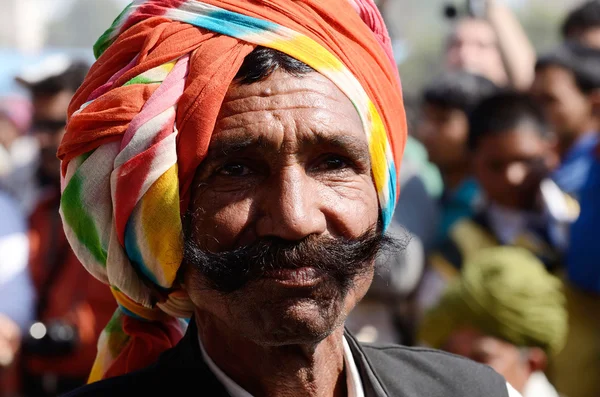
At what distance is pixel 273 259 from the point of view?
229 cm

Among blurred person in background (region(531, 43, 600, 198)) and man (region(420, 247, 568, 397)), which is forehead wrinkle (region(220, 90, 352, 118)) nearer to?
man (region(420, 247, 568, 397))

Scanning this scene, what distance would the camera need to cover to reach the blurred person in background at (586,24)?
6.81 m

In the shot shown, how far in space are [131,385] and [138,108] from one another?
0.71 metres

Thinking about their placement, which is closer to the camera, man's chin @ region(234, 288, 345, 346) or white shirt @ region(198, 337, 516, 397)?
man's chin @ region(234, 288, 345, 346)

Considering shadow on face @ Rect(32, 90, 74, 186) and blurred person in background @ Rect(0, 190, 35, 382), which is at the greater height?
shadow on face @ Rect(32, 90, 74, 186)

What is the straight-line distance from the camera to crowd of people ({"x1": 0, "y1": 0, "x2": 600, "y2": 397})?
14.6 ft

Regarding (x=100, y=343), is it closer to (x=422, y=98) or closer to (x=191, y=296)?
(x=191, y=296)

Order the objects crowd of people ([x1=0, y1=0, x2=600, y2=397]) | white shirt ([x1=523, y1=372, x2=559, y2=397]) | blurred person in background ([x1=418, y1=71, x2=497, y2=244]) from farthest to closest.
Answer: blurred person in background ([x1=418, y1=71, x2=497, y2=244]) → crowd of people ([x1=0, y1=0, x2=600, y2=397]) → white shirt ([x1=523, y1=372, x2=559, y2=397])

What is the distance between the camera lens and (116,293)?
106 inches

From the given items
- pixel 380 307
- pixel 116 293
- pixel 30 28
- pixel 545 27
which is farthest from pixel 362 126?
pixel 545 27

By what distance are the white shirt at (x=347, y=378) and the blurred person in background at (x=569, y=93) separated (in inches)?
145

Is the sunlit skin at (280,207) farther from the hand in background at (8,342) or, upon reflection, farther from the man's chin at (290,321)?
the hand in background at (8,342)

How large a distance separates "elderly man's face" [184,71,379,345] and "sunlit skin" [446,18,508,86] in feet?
18.5

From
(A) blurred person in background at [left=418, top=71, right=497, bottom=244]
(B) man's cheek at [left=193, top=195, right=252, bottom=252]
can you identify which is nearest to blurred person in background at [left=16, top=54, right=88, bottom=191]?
(A) blurred person in background at [left=418, top=71, right=497, bottom=244]
